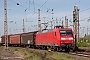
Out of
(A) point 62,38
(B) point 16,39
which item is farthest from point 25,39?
(A) point 62,38

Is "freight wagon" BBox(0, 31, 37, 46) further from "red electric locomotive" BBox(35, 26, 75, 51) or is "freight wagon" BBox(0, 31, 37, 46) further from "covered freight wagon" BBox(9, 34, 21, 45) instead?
"red electric locomotive" BBox(35, 26, 75, 51)

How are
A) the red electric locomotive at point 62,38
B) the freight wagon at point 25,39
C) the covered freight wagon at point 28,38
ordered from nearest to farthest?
the red electric locomotive at point 62,38 → the covered freight wagon at point 28,38 → the freight wagon at point 25,39

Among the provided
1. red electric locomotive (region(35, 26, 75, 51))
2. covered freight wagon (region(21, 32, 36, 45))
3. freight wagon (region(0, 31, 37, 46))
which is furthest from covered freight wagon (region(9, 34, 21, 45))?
red electric locomotive (region(35, 26, 75, 51))

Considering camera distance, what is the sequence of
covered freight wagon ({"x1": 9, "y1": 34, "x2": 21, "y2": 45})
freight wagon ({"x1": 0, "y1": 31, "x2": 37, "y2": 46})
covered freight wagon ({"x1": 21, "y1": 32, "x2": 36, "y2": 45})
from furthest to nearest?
covered freight wagon ({"x1": 9, "y1": 34, "x2": 21, "y2": 45}) < freight wagon ({"x1": 0, "y1": 31, "x2": 37, "y2": 46}) < covered freight wagon ({"x1": 21, "y1": 32, "x2": 36, "y2": 45})

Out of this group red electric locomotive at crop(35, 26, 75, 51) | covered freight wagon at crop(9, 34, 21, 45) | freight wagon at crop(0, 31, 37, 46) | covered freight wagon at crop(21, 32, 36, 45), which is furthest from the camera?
covered freight wagon at crop(9, 34, 21, 45)

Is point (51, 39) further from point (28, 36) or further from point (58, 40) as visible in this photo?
point (28, 36)

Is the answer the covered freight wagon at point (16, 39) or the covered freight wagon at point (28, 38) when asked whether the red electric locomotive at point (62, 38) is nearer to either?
the covered freight wagon at point (28, 38)

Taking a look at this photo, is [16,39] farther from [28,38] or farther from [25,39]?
[28,38]

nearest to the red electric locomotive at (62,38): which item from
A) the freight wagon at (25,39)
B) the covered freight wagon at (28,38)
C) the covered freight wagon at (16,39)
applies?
the covered freight wagon at (28,38)

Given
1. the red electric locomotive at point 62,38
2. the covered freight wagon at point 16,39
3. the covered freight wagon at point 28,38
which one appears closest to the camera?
the red electric locomotive at point 62,38

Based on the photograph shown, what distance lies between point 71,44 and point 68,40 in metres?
0.65

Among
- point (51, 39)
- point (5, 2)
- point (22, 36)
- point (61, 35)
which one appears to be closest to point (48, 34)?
point (51, 39)

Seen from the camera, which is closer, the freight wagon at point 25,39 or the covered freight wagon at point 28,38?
the covered freight wagon at point 28,38

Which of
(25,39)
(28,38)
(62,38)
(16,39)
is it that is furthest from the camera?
(16,39)
